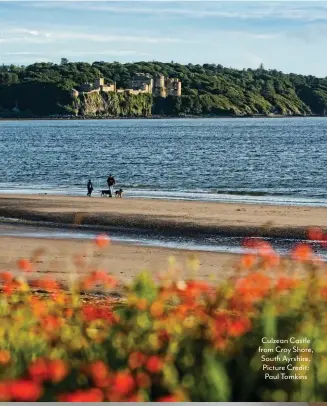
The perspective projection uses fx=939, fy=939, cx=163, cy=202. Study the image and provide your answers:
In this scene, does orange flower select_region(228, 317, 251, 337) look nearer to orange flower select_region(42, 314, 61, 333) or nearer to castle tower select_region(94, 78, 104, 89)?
orange flower select_region(42, 314, 61, 333)

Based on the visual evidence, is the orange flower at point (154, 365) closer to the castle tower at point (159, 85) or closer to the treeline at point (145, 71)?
the treeline at point (145, 71)

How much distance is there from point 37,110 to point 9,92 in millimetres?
390

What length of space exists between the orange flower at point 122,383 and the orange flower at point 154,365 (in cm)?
12

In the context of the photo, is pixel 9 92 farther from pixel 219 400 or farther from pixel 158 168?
pixel 158 168

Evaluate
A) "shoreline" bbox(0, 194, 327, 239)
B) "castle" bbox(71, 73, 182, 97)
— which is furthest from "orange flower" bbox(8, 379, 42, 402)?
Result: "shoreline" bbox(0, 194, 327, 239)

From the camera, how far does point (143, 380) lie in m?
4.97

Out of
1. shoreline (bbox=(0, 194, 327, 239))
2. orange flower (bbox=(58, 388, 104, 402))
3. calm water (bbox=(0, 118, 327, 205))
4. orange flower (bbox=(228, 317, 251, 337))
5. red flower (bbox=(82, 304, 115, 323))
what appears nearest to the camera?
orange flower (bbox=(58, 388, 104, 402))

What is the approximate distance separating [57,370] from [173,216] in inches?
795

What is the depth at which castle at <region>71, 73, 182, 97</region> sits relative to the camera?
7618 millimetres

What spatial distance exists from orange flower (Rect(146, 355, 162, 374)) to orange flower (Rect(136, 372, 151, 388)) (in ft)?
0.13

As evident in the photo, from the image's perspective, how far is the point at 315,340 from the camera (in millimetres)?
5168

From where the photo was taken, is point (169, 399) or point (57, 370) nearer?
point (57, 370)

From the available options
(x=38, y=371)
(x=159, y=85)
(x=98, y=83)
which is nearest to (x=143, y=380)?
(x=38, y=371)

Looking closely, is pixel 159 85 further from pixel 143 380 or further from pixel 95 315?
pixel 143 380
